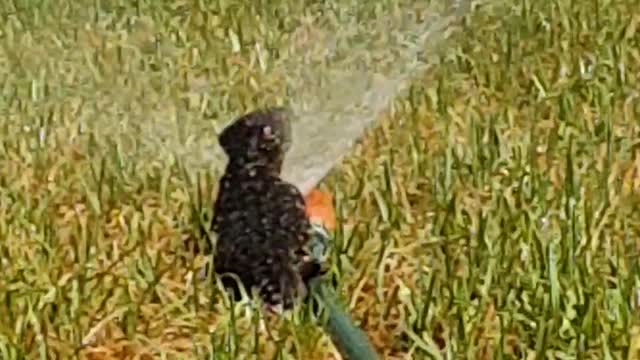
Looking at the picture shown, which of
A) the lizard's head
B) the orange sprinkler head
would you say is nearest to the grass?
the orange sprinkler head

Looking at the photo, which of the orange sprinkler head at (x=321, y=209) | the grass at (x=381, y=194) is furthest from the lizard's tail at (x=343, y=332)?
the orange sprinkler head at (x=321, y=209)

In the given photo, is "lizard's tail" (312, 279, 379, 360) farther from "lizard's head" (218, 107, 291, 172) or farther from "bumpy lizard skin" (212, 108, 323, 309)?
"lizard's head" (218, 107, 291, 172)

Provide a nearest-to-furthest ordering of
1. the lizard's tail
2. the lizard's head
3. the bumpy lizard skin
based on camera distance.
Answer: the lizard's tail, the bumpy lizard skin, the lizard's head

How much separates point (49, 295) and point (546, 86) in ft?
4.41

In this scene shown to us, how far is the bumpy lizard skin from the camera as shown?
8.19ft

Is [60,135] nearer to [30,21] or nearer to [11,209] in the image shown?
[11,209]

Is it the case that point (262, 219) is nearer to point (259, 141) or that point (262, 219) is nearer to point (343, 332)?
point (259, 141)

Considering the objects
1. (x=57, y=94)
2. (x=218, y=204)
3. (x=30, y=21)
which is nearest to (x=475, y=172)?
(x=218, y=204)

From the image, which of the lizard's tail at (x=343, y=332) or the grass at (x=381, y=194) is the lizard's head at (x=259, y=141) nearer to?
the grass at (x=381, y=194)

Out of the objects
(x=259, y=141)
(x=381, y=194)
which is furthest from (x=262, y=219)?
(x=381, y=194)

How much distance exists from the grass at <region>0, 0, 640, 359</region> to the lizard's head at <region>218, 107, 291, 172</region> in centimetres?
14

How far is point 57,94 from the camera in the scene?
12.3ft

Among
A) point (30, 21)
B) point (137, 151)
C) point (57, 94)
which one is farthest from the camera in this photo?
point (30, 21)

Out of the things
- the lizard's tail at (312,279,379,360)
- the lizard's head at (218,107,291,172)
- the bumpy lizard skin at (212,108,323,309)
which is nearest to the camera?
the lizard's tail at (312,279,379,360)
